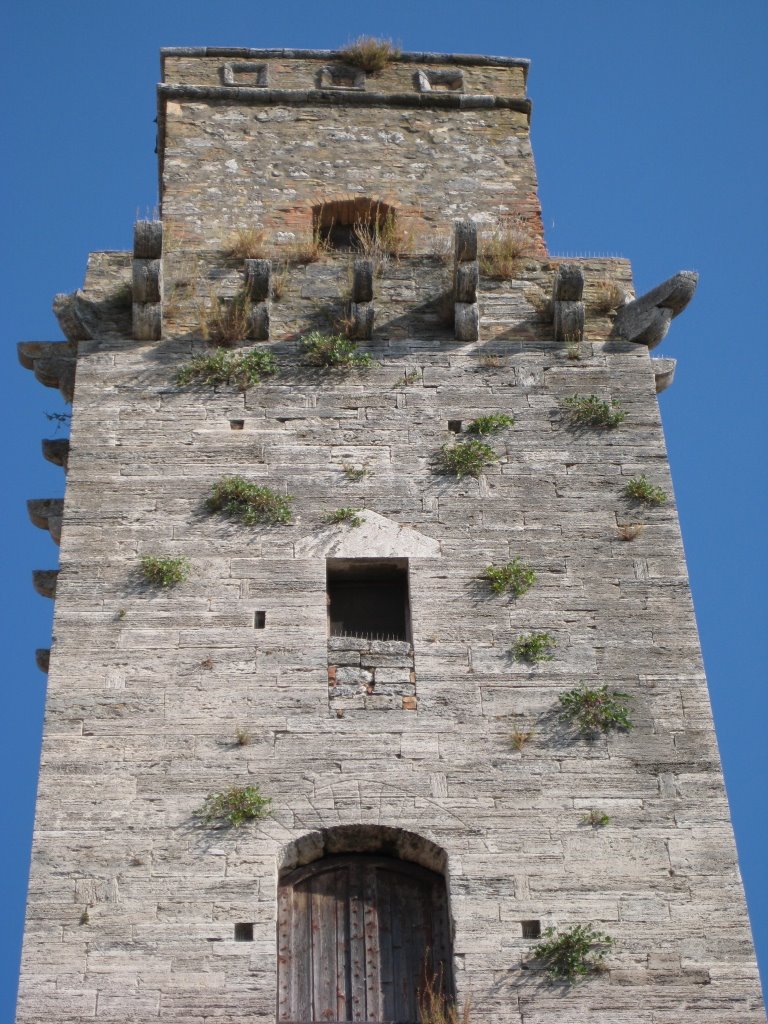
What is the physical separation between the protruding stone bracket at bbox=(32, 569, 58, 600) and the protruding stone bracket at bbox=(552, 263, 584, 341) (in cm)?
438

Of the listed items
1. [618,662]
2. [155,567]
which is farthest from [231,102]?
[618,662]

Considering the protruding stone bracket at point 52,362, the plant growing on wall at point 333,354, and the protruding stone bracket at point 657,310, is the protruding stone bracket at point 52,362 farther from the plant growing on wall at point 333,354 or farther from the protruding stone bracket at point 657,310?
the protruding stone bracket at point 657,310

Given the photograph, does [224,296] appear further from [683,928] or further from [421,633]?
[683,928]

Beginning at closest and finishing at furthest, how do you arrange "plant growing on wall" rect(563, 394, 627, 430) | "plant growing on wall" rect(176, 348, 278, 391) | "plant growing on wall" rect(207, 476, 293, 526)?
"plant growing on wall" rect(207, 476, 293, 526)
"plant growing on wall" rect(563, 394, 627, 430)
"plant growing on wall" rect(176, 348, 278, 391)

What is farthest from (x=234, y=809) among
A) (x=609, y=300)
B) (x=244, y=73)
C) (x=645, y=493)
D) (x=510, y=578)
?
(x=244, y=73)

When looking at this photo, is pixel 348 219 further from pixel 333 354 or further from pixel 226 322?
pixel 333 354

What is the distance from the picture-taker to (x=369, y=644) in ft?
39.1

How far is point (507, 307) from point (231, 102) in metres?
4.02

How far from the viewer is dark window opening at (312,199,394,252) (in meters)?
15.5

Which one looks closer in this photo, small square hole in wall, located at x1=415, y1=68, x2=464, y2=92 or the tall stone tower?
the tall stone tower

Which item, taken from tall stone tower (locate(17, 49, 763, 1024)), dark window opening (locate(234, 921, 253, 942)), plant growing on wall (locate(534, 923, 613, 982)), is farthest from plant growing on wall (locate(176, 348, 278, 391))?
plant growing on wall (locate(534, 923, 613, 982))

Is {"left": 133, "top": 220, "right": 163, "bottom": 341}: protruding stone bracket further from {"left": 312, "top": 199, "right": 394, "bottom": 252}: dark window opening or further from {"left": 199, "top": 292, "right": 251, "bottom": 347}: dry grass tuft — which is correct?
{"left": 312, "top": 199, "right": 394, "bottom": 252}: dark window opening

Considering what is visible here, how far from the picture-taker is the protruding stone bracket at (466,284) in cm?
1384

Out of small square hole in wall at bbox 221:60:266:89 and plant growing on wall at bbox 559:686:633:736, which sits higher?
small square hole in wall at bbox 221:60:266:89
